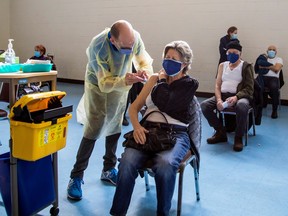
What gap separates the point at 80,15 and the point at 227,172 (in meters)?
6.07

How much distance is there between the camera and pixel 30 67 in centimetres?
199

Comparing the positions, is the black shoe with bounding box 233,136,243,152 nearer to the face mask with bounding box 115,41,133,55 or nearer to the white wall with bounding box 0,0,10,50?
the face mask with bounding box 115,41,133,55

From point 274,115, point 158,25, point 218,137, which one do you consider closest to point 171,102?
point 218,137

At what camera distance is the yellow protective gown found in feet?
7.15

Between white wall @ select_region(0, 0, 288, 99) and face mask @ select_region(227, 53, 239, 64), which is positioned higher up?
white wall @ select_region(0, 0, 288, 99)

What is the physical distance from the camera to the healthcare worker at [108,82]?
2.13m

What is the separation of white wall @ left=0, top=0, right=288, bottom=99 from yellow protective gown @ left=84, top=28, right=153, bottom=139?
4.25m

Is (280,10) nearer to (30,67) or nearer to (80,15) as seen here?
(80,15)

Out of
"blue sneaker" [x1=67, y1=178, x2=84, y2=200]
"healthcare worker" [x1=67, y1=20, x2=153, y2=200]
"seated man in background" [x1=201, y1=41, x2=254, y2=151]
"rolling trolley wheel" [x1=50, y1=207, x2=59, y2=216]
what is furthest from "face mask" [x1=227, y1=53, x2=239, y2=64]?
"rolling trolley wheel" [x1=50, y1=207, x2=59, y2=216]

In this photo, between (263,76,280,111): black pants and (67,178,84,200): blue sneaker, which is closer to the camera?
(67,178,84,200): blue sneaker

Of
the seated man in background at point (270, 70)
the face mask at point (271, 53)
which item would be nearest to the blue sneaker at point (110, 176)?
the seated man in background at point (270, 70)

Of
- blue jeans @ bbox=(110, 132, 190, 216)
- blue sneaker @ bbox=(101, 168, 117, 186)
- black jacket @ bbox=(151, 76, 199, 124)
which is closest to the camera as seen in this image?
blue jeans @ bbox=(110, 132, 190, 216)

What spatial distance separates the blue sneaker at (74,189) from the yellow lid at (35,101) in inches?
29.6

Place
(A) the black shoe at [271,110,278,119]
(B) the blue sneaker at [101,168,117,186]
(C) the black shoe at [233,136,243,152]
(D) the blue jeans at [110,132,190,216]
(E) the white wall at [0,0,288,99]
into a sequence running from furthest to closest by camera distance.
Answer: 1. (E) the white wall at [0,0,288,99]
2. (A) the black shoe at [271,110,278,119]
3. (C) the black shoe at [233,136,243,152]
4. (B) the blue sneaker at [101,168,117,186]
5. (D) the blue jeans at [110,132,190,216]
